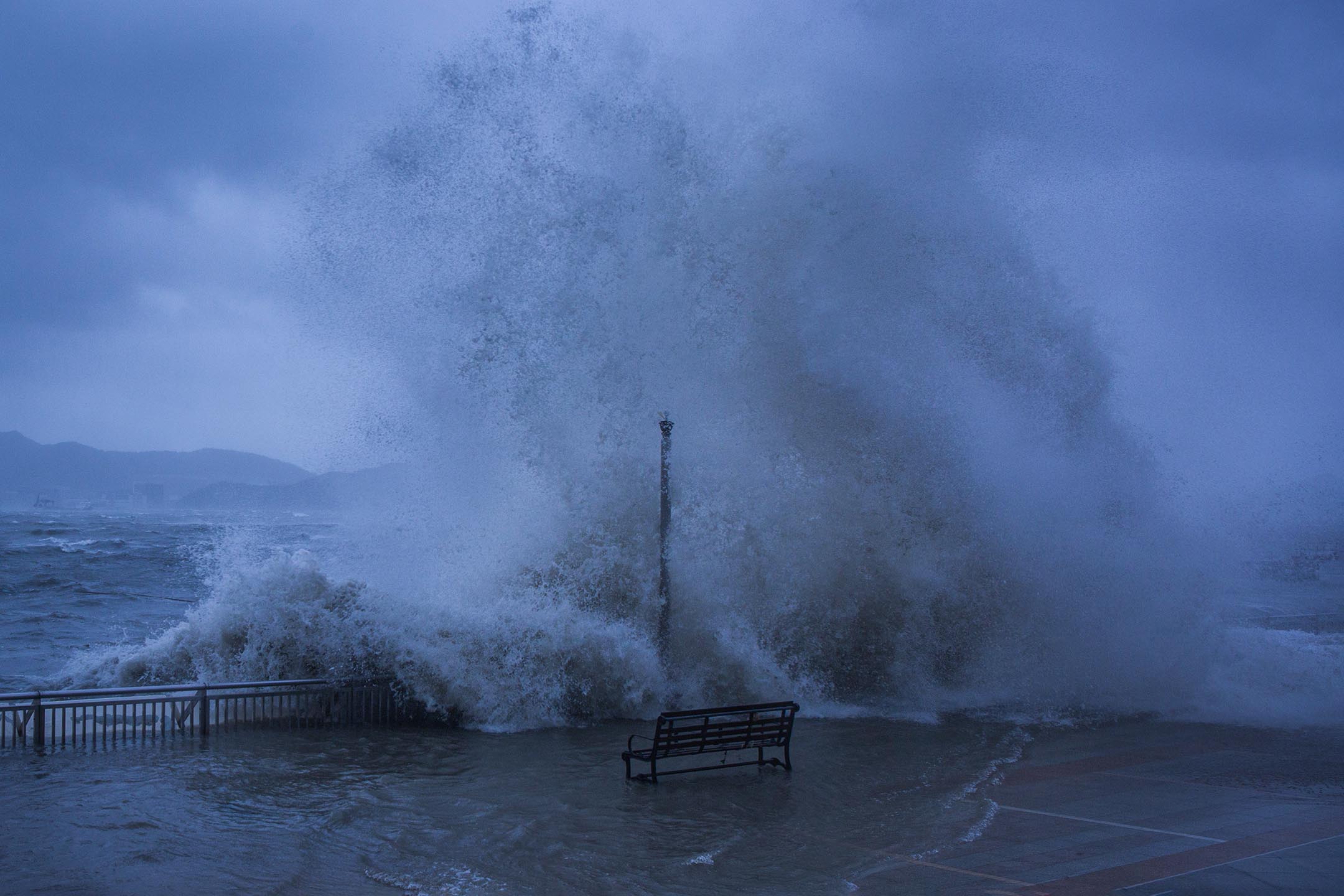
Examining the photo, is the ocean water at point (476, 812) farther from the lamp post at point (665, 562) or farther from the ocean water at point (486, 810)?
the lamp post at point (665, 562)

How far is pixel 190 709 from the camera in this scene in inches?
481

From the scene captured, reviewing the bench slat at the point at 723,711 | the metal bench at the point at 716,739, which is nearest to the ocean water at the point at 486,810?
the metal bench at the point at 716,739

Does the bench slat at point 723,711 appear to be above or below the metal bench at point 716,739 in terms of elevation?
above

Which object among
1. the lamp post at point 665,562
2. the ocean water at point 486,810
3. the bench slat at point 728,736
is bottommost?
the ocean water at point 486,810

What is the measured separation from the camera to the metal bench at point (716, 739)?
10.7 metres

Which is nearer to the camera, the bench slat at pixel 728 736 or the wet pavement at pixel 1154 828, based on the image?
the wet pavement at pixel 1154 828

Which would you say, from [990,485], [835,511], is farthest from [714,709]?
[990,485]

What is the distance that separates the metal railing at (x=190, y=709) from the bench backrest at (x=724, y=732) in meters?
4.60

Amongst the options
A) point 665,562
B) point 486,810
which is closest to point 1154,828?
point 486,810

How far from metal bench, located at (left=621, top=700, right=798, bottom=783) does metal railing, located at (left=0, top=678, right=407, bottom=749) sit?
174 inches

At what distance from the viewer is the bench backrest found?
1067 cm

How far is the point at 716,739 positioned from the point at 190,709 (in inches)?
250

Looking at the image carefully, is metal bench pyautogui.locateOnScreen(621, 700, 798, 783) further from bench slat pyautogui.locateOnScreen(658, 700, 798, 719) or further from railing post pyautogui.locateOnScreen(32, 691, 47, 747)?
railing post pyautogui.locateOnScreen(32, 691, 47, 747)

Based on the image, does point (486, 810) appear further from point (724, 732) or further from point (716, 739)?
point (724, 732)
